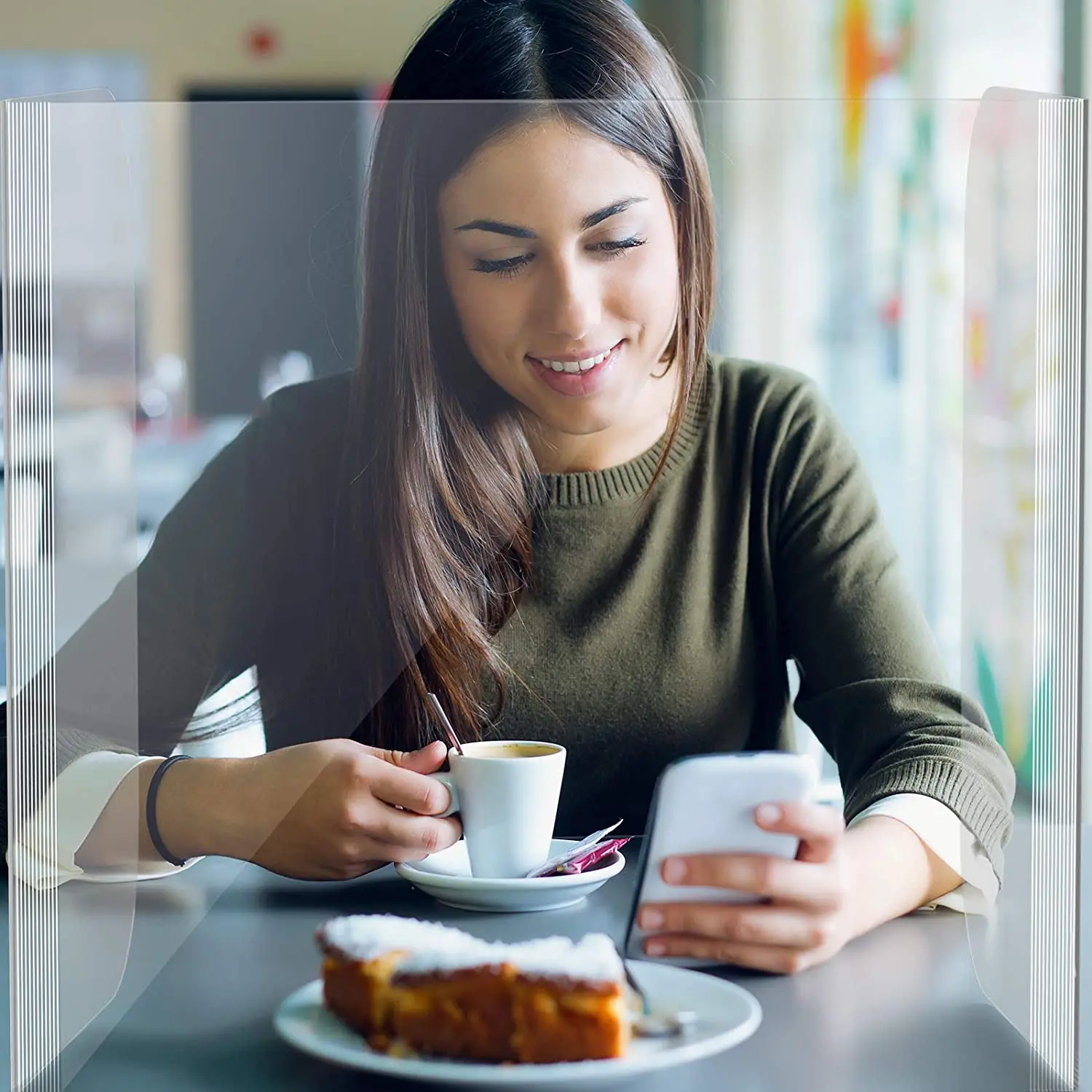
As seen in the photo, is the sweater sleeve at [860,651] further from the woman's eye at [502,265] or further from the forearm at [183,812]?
the forearm at [183,812]

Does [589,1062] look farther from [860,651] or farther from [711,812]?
[860,651]

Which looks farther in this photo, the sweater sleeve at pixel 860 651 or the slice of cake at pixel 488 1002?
the sweater sleeve at pixel 860 651

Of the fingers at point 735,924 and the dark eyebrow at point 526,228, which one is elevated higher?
the dark eyebrow at point 526,228

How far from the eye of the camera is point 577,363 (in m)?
0.49

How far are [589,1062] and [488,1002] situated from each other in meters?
0.04

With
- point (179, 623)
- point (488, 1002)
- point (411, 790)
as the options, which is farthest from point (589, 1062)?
point (179, 623)

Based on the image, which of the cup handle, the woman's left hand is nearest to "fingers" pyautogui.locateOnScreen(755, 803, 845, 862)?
the woman's left hand

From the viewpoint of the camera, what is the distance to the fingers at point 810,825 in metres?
0.47

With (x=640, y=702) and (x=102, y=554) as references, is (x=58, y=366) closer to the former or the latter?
(x=102, y=554)

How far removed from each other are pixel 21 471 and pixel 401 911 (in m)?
0.23

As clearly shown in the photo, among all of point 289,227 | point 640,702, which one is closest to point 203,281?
point 289,227

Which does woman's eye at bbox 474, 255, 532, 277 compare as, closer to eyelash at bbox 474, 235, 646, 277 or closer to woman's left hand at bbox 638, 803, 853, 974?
eyelash at bbox 474, 235, 646, 277

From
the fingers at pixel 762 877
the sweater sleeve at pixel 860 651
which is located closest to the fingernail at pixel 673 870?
the fingers at pixel 762 877

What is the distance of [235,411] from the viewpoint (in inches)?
19.8
